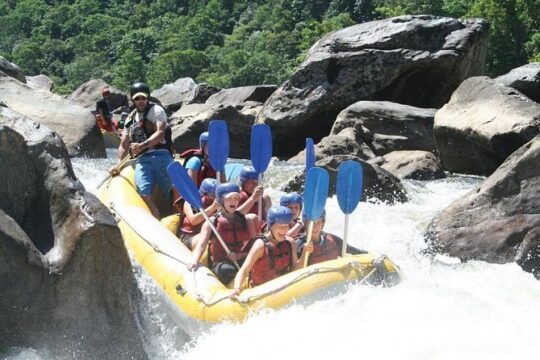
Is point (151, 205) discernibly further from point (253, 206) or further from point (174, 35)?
point (174, 35)

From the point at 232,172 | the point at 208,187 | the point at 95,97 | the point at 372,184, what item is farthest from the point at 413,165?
the point at 95,97

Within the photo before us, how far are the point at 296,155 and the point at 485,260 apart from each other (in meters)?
7.48

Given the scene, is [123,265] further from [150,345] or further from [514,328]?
[514,328]

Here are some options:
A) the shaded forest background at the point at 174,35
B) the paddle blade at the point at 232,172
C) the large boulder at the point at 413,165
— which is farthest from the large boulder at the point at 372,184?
the shaded forest background at the point at 174,35

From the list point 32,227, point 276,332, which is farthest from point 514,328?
point 32,227

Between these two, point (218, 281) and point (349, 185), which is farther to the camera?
point (349, 185)

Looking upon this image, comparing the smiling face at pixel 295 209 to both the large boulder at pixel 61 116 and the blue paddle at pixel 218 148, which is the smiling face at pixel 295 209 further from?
the large boulder at pixel 61 116

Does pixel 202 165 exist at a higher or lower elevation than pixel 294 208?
lower

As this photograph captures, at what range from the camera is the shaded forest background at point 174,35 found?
55594 mm

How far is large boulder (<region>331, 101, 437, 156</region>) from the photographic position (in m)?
12.7

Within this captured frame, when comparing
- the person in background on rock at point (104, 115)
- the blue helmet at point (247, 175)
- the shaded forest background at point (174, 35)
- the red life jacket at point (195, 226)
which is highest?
the blue helmet at point (247, 175)

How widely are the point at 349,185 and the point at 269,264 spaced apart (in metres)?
0.98

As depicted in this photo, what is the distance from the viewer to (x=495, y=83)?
11.5 metres

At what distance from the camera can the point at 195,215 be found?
6242 mm
